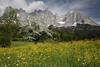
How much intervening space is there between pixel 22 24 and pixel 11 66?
14.0 metres

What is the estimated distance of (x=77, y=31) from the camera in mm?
22609

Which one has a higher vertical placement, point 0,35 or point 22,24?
point 22,24

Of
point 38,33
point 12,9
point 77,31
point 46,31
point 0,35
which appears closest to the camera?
point 0,35

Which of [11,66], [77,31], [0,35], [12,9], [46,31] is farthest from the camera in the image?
[12,9]

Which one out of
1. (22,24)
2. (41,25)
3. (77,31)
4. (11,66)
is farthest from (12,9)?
(11,66)

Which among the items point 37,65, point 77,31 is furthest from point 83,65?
point 77,31

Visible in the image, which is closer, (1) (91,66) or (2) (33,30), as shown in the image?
(1) (91,66)

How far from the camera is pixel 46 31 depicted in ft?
51.8

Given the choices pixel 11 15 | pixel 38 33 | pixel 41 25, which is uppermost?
pixel 11 15

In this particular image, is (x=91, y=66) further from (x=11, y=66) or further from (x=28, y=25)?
(x=28, y=25)

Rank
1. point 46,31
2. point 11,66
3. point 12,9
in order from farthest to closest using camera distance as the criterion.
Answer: point 12,9 → point 46,31 → point 11,66

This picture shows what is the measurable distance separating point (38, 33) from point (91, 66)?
11844mm

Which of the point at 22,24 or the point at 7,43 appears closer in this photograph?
the point at 7,43

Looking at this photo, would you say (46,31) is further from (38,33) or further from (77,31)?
(77,31)
